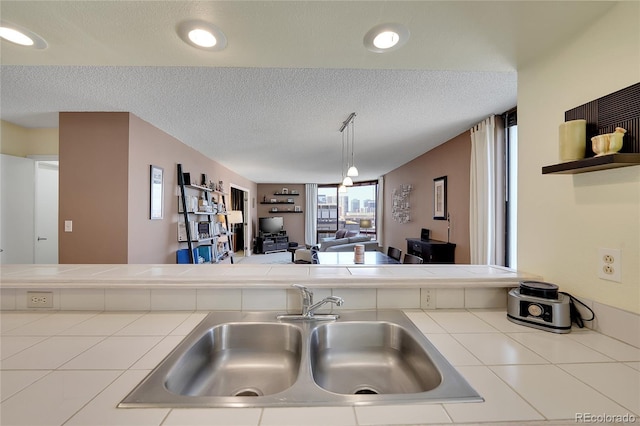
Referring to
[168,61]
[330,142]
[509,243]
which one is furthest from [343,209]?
[168,61]

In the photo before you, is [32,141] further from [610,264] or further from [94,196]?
[610,264]

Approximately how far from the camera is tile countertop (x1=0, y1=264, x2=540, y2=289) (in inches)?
44.0

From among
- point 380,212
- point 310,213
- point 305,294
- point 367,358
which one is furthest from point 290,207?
point 367,358

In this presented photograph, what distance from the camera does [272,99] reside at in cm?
246

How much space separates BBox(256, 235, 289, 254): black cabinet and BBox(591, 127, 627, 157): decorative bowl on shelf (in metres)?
7.69

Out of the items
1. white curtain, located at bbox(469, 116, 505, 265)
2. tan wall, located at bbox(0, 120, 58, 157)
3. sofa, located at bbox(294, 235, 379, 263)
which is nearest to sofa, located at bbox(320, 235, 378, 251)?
sofa, located at bbox(294, 235, 379, 263)

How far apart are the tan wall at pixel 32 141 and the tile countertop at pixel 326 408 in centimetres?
335

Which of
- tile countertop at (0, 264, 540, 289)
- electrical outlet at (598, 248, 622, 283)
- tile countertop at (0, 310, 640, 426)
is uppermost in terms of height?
electrical outlet at (598, 248, 622, 283)

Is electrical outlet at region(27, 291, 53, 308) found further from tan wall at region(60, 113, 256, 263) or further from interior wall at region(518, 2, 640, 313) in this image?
interior wall at region(518, 2, 640, 313)

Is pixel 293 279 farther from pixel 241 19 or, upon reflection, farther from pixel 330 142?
pixel 330 142

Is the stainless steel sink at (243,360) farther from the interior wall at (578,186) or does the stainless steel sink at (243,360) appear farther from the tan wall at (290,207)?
the tan wall at (290,207)

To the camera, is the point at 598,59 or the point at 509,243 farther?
the point at 509,243

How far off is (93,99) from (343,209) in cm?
723

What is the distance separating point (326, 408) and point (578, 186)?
4.26 ft
